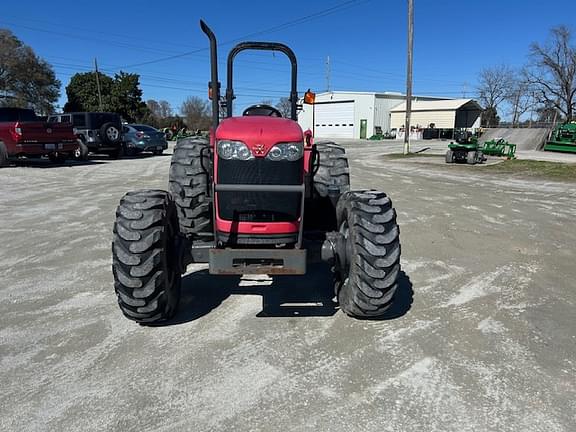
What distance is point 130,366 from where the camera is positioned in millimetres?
2941

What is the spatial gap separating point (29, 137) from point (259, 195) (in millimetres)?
13323

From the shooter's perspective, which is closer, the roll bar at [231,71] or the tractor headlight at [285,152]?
the tractor headlight at [285,152]

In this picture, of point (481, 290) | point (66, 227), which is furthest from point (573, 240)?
point (66, 227)

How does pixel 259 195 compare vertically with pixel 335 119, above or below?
below

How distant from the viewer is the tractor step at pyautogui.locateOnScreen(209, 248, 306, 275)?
10.4 feet

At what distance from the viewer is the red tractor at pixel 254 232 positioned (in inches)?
126

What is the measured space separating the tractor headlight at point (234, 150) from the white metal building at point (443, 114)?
51.1m

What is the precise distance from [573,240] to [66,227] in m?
7.33

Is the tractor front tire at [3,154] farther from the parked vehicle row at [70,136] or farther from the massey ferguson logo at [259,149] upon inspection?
the massey ferguson logo at [259,149]

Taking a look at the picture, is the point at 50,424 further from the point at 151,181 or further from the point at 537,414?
the point at 151,181

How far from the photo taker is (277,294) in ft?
13.8

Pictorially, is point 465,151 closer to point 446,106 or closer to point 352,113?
point 446,106

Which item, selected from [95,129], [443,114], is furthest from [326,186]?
[443,114]

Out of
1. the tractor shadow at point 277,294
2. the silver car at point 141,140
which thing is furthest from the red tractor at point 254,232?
the silver car at point 141,140
